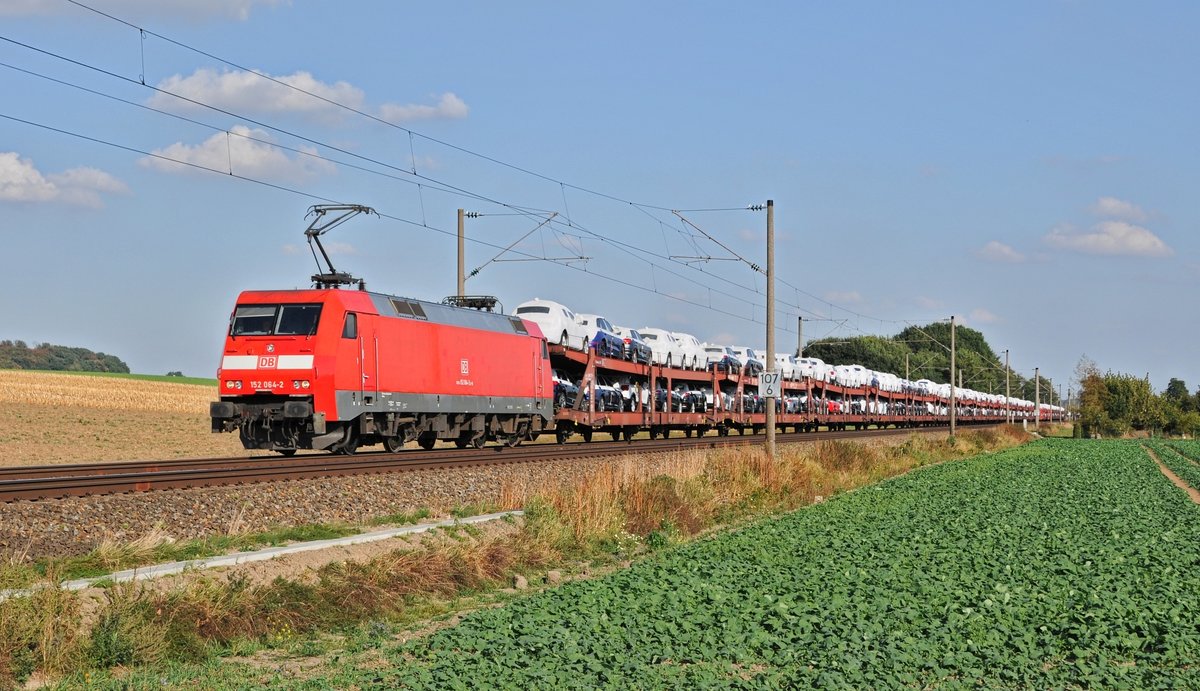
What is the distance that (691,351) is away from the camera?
49688 millimetres

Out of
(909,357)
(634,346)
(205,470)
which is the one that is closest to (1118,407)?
(909,357)

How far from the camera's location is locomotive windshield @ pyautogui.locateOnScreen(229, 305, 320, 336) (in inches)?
1013

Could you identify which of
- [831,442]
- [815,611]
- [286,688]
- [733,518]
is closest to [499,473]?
[733,518]

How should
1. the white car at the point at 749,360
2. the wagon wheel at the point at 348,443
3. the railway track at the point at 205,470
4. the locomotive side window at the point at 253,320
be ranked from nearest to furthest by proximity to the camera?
the railway track at the point at 205,470 < the locomotive side window at the point at 253,320 < the wagon wheel at the point at 348,443 < the white car at the point at 749,360

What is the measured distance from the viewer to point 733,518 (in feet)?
76.9

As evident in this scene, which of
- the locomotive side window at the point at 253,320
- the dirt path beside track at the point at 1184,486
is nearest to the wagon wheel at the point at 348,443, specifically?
the locomotive side window at the point at 253,320

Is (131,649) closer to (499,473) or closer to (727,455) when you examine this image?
(499,473)

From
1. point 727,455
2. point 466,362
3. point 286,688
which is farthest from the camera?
point 466,362

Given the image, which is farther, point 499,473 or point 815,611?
point 499,473

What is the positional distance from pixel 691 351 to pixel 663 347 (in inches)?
129

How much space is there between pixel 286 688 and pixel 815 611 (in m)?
5.36

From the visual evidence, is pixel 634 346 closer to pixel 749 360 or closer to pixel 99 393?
pixel 749 360

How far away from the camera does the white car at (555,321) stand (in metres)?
37.8

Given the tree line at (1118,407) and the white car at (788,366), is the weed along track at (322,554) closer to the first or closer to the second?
the white car at (788,366)
